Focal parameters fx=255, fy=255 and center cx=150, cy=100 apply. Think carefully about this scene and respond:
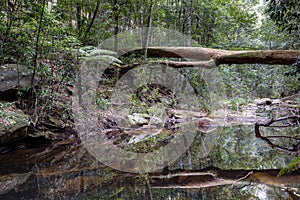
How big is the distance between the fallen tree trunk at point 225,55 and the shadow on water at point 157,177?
8.36ft

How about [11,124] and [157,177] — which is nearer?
[157,177]

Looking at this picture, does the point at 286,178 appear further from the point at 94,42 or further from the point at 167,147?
the point at 94,42

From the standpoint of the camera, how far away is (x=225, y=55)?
6500mm

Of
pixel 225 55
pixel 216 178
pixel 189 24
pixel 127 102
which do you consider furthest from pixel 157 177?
→ pixel 189 24

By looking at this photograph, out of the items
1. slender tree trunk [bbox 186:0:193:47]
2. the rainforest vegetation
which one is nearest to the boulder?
the rainforest vegetation

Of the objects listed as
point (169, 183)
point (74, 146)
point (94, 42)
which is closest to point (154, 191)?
point (169, 183)

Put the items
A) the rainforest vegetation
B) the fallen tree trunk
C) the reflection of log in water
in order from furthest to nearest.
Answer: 1. the fallen tree trunk
2. the rainforest vegetation
3. the reflection of log in water

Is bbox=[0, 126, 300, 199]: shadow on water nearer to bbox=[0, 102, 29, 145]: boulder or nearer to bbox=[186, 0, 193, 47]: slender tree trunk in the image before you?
bbox=[0, 102, 29, 145]: boulder

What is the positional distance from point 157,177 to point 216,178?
0.64 meters

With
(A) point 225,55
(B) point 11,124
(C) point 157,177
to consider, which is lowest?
(C) point 157,177

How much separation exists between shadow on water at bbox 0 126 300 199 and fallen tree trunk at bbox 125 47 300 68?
2.55 meters

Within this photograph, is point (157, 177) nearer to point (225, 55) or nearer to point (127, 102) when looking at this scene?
point (225, 55)

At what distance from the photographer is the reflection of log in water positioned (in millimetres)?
2527

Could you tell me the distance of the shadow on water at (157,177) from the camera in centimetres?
231
